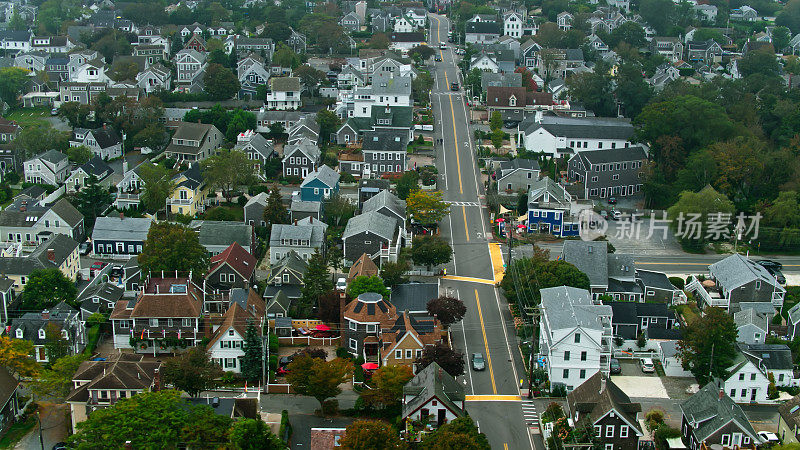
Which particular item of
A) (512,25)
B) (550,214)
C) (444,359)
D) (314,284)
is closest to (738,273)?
(550,214)

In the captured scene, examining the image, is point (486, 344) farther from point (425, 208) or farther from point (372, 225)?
point (425, 208)

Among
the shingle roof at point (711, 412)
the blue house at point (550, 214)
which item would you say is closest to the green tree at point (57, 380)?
the shingle roof at point (711, 412)

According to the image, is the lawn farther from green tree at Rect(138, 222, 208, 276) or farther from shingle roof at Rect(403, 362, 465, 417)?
shingle roof at Rect(403, 362, 465, 417)

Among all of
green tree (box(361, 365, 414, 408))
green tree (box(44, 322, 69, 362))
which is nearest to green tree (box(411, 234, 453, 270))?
green tree (box(361, 365, 414, 408))

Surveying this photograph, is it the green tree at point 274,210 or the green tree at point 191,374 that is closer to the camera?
the green tree at point 191,374

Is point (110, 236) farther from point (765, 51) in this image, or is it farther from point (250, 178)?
point (765, 51)

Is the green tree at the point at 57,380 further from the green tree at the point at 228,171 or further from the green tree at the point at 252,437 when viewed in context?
the green tree at the point at 228,171

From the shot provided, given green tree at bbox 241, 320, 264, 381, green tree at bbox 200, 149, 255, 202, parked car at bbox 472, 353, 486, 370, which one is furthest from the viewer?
green tree at bbox 200, 149, 255, 202
